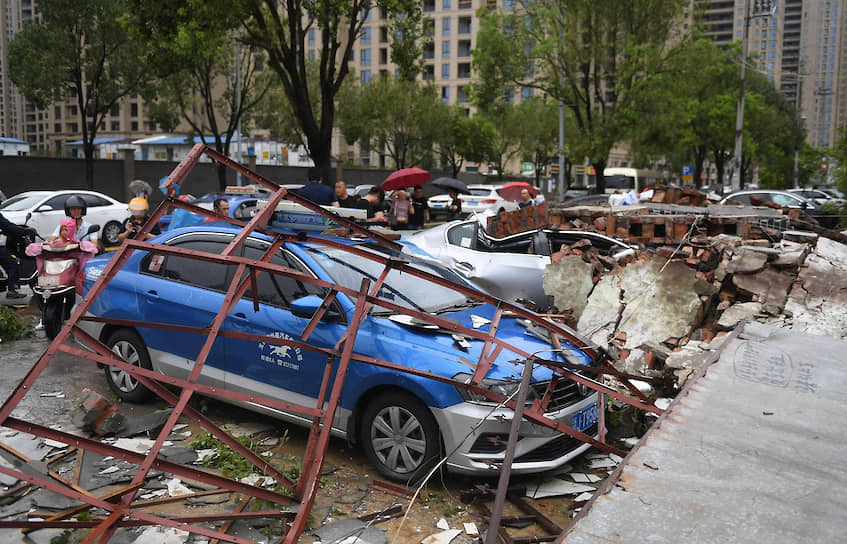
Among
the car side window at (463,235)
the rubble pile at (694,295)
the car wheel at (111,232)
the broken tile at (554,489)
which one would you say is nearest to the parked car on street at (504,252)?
the car side window at (463,235)

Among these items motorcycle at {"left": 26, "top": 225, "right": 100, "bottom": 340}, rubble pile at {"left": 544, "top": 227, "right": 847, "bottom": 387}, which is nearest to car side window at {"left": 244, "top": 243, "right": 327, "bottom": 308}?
rubble pile at {"left": 544, "top": 227, "right": 847, "bottom": 387}

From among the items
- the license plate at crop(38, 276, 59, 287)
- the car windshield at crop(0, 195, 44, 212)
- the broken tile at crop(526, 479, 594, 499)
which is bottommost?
the broken tile at crop(526, 479, 594, 499)

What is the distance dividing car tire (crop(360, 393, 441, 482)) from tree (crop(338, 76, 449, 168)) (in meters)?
41.7

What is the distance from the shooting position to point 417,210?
12898 mm

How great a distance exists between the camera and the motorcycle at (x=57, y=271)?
8.07 m

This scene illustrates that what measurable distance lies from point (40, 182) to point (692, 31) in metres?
25.2

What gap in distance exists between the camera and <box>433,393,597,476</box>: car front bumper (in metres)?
4.33

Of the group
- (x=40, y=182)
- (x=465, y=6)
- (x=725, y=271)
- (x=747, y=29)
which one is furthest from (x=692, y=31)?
(x=465, y=6)

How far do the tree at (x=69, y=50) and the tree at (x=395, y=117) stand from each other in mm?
19855

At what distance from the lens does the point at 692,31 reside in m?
26.5

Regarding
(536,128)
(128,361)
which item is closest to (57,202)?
(128,361)

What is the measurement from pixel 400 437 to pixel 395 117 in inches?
1704

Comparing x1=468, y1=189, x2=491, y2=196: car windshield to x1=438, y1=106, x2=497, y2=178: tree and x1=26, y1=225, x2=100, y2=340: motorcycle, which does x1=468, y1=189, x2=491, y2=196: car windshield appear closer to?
x1=438, y1=106, x2=497, y2=178: tree

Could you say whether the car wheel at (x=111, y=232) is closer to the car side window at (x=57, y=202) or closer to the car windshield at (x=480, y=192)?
the car side window at (x=57, y=202)
